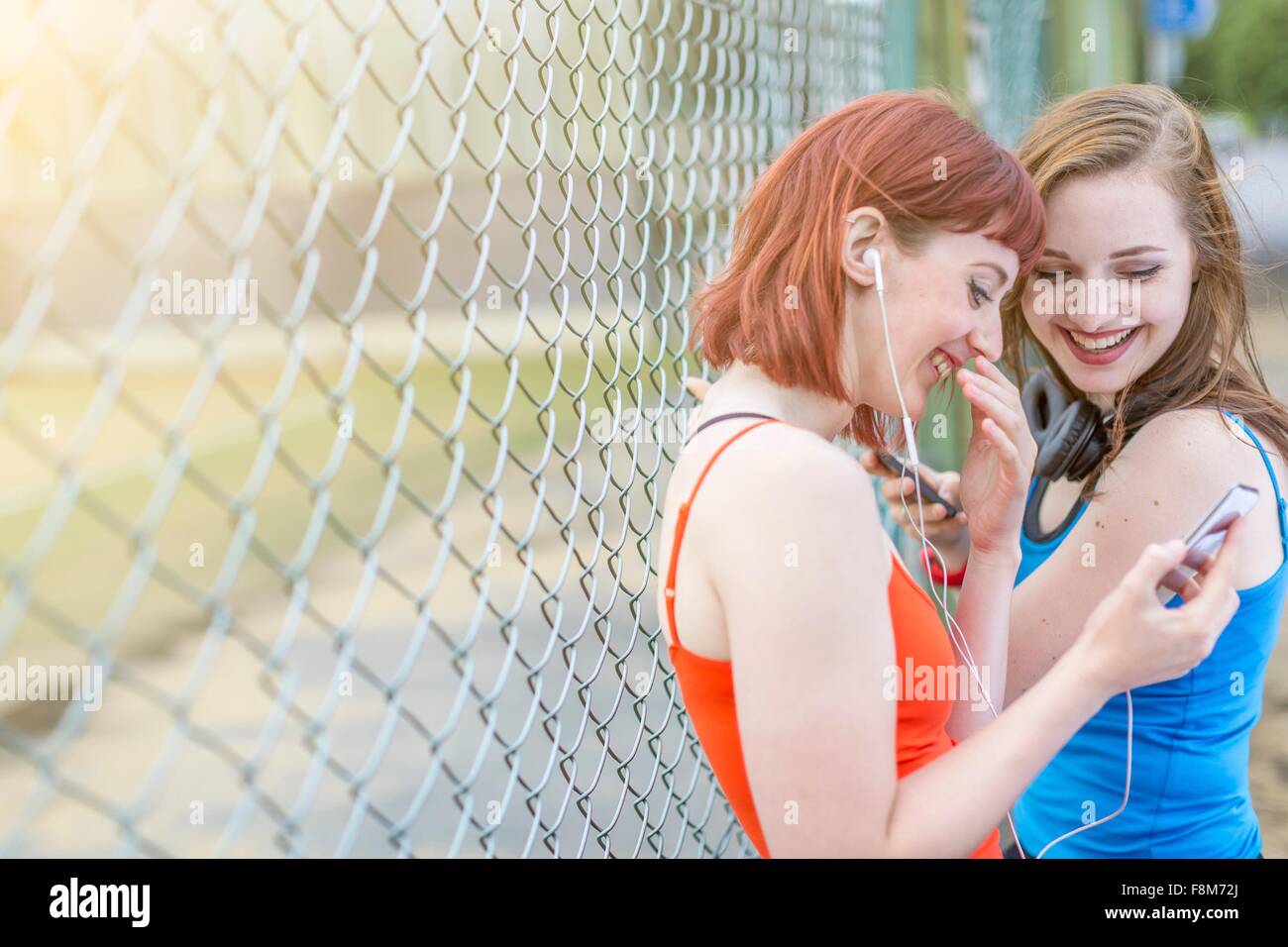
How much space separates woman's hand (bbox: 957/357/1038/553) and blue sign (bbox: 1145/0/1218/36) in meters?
8.67

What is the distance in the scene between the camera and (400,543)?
7.87 metres

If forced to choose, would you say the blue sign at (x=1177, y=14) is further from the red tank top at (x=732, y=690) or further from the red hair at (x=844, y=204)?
the red tank top at (x=732, y=690)

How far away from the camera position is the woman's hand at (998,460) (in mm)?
1817

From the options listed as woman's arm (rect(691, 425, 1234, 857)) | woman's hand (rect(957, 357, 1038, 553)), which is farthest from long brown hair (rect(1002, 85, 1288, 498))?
woman's arm (rect(691, 425, 1234, 857))

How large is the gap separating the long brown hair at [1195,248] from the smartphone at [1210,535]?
1.11ft

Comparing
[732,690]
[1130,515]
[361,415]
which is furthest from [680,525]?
[361,415]

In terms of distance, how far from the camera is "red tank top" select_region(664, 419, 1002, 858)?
1.54 meters

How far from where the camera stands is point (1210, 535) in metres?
1.63

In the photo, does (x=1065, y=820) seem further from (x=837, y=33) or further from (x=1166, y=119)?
(x=837, y=33)

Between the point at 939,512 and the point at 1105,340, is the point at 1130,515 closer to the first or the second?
the point at 1105,340

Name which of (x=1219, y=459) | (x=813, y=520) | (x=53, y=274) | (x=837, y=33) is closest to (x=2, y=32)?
(x=53, y=274)

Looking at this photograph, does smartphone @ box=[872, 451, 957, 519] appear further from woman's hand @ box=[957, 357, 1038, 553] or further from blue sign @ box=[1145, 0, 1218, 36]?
blue sign @ box=[1145, 0, 1218, 36]
